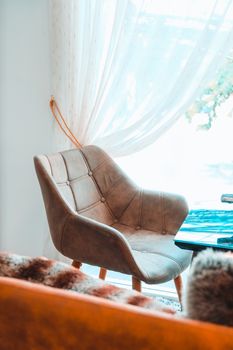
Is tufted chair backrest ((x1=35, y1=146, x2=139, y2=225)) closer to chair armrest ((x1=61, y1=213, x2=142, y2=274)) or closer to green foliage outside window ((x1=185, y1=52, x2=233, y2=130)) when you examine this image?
Result: chair armrest ((x1=61, y1=213, x2=142, y2=274))

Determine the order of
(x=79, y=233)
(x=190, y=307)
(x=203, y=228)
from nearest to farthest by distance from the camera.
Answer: (x=190, y=307) → (x=203, y=228) → (x=79, y=233)

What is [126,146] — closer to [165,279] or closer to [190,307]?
[165,279]

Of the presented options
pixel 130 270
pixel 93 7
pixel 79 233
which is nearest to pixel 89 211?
pixel 79 233

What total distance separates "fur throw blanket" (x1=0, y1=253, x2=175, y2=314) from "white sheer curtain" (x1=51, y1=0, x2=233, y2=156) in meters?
1.54

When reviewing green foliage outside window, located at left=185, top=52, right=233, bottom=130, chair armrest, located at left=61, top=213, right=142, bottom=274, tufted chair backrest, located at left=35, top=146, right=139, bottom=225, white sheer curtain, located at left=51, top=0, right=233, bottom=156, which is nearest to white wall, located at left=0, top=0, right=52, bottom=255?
white sheer curtain, located at left=51, top=0, right=233, bottom=156

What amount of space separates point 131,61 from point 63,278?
169 cm

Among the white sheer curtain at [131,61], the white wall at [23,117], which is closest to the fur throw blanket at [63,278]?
the white sheer curtain at [131,61]

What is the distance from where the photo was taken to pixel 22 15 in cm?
252

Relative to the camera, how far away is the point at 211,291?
0.71 metres

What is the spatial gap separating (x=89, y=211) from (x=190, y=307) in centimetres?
156

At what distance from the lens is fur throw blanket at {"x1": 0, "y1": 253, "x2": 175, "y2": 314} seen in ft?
2.72

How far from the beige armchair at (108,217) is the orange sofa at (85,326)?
1051 millimetres

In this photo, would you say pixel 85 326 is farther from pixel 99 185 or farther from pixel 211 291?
pixel 99 185

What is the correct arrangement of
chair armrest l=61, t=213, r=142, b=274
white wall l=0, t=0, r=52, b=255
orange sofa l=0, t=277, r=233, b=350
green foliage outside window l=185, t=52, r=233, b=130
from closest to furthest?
orange sofa l=0, t=277, r=233, b=350 < chair armrest l=61, t=213, r=142, b=274 < green foliage outside window l=185, t=52, r=233, b=130 < white wall l=0, t=0, r=52, b=255
